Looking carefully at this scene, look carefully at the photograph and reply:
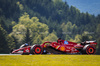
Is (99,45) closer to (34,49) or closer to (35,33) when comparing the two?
(35,33)

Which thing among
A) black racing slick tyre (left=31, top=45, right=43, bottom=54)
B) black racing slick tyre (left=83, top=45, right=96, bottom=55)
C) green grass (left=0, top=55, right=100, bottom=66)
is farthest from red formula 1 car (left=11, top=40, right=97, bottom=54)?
green grass (left=0, top=55, right=100, bottom=66)

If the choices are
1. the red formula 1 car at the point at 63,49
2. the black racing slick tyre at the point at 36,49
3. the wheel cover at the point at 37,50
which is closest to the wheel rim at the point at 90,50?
the red formula 1 car at the point at 63,49

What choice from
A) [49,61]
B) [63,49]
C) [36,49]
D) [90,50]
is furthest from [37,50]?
[49,61]

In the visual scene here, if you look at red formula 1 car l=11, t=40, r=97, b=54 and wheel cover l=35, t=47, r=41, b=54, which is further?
red formula 1 car l=11, t=40, r=97, b=54

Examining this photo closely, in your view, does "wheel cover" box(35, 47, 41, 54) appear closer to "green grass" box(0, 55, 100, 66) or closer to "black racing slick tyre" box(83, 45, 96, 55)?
"black racing slick tyre" box(83, 45, 96, 55)

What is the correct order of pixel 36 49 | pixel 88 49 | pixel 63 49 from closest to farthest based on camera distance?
pixel 36 49, pixel 88 49, pixel 63 49

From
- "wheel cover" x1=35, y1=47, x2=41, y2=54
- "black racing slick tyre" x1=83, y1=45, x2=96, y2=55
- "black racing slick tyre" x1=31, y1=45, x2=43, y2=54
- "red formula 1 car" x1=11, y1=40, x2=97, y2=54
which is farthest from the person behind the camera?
"red formula 1 car" x1=11, y1=40, x2=97, y2=54

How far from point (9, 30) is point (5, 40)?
11618 centimetres

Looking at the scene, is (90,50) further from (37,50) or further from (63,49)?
(37,50)

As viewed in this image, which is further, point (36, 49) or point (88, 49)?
point (88, 49)

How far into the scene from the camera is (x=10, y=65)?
39.2 ft

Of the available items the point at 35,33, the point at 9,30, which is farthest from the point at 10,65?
the point at 9,30

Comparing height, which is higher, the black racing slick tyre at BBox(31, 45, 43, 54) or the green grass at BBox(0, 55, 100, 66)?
the black racing slick tyre at BBox(31, 45, 43, 54)

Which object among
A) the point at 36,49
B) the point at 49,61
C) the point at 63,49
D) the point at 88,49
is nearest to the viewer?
the point at 49,61
